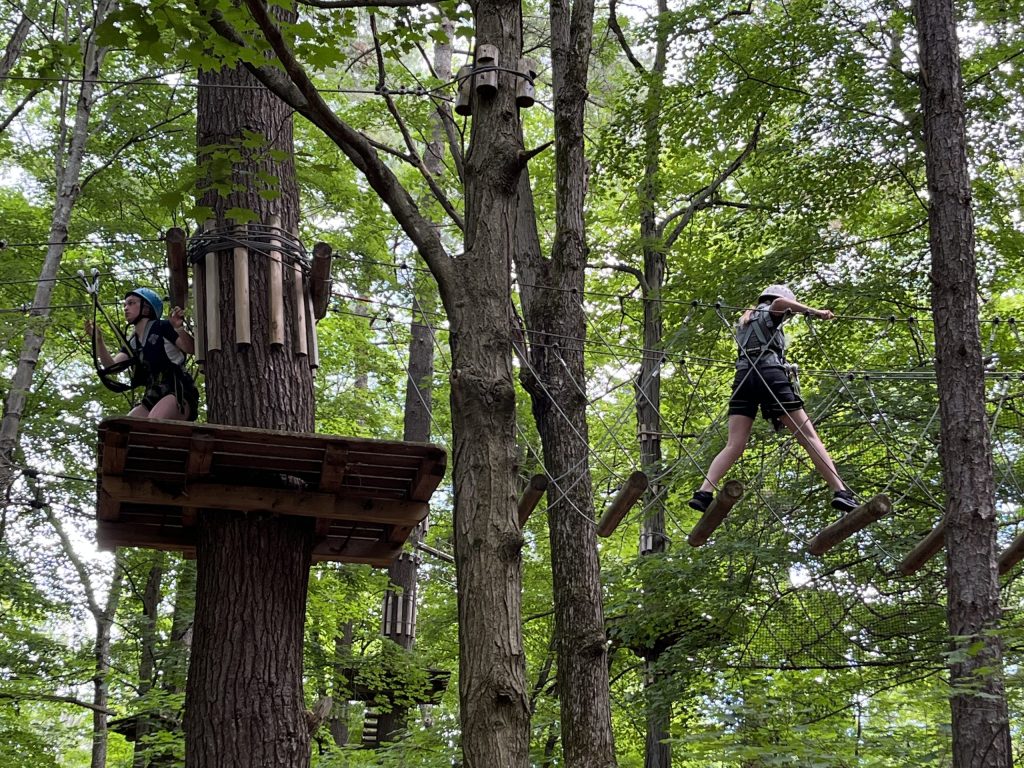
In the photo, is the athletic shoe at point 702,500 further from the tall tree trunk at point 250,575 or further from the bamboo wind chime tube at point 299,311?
the bamboo wind chime tube at point 299,311

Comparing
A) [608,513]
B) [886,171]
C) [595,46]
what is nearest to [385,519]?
[608,513]

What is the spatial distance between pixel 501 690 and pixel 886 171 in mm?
7040

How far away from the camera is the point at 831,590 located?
26.9 feet

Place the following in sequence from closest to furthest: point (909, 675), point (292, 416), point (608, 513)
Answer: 1. point (292, 416)
2. point (608, 513)
3. point (909, 675)

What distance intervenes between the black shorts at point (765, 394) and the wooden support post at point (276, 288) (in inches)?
98.7

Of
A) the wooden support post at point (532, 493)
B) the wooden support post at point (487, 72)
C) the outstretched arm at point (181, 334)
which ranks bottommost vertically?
the wooden support post at point (532, 493)

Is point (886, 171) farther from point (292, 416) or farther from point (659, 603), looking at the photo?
point (292, 416)

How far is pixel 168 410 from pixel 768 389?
3.16 m

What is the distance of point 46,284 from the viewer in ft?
26.2

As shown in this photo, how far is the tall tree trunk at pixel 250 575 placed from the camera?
446 cm

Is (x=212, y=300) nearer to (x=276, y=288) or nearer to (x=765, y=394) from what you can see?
(x=276, y=288)

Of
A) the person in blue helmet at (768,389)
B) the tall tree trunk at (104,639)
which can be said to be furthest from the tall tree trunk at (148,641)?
the person in blue helmet at (768,389)

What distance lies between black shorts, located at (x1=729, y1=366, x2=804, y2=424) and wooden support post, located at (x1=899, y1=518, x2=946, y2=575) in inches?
38.8

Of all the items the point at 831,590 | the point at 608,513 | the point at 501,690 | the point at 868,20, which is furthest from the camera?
the point at 868,20
